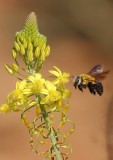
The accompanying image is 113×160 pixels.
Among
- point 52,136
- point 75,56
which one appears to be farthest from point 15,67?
point 75,56

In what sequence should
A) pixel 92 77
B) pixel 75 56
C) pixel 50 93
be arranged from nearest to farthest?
pixel 50 93 → pixel 92 77 → pixel 75 56

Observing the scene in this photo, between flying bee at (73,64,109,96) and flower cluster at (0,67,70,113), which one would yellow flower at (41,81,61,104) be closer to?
flower cluster at (0,67,70,113)

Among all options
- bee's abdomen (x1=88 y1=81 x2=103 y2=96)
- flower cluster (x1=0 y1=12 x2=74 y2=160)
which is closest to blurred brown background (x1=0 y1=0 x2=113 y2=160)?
bee's abdomen (x1=88 y1=81 x2=103 y2=96)

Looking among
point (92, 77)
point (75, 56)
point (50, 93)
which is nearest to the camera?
point (50, 93)

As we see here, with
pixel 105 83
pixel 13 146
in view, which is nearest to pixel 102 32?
pixel 105 83

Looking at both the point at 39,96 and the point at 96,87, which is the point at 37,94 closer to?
the point at 39,96

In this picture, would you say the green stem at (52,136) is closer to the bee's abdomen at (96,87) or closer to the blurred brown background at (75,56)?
the bee's abdomen at (96,87)

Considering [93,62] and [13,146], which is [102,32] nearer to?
[93,62]
